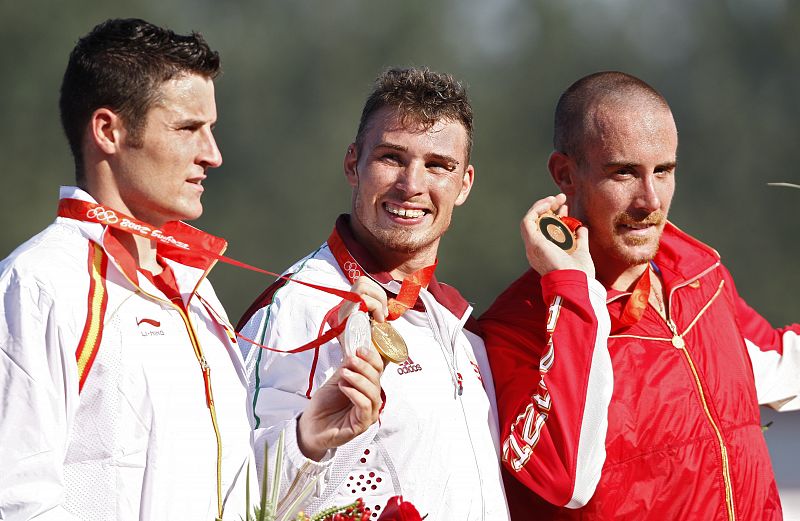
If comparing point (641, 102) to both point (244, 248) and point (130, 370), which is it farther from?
point (244, 248)

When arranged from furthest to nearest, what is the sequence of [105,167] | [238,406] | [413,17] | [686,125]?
[413,17] < [686,125] < [238,406] < [105,167]

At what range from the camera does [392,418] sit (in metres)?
3.03

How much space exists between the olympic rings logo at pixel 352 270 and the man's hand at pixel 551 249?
52 centimetres

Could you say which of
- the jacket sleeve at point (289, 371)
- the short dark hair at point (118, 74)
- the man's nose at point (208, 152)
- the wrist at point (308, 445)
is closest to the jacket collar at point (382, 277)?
the jacket sleeve at point (289, 371)

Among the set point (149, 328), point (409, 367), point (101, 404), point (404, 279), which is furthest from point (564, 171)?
point (101, 404)

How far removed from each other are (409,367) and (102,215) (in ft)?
3.45

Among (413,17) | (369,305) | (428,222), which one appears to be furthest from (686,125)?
(369,305)

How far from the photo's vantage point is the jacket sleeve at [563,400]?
125 inches

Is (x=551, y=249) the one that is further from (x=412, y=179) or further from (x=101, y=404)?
(x=101, y=404)

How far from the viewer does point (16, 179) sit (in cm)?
958

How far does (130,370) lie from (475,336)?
1.48 m

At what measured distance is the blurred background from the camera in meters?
9.05

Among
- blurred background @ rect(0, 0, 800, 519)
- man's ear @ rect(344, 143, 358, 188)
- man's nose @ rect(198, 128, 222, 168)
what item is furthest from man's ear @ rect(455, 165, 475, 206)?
blurred background @ rect(0, 0, 800, 519)

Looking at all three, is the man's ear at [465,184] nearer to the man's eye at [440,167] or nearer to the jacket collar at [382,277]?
the man's eye at [440,167]
